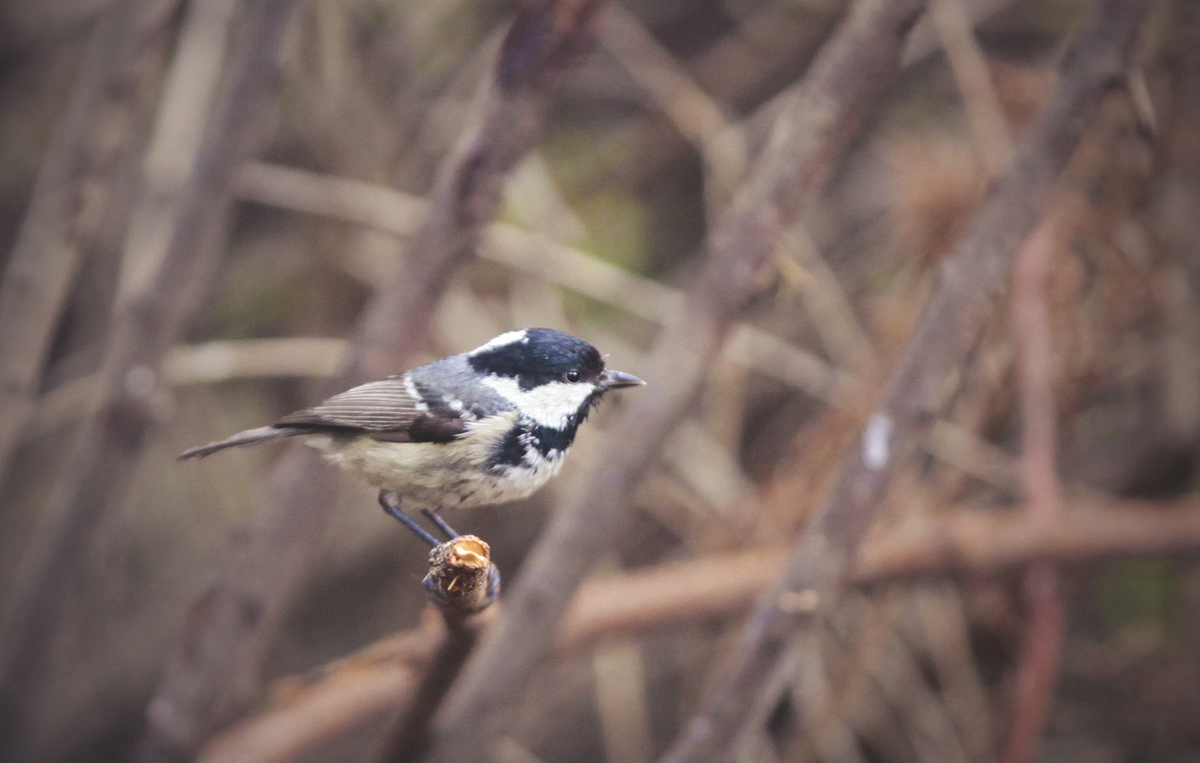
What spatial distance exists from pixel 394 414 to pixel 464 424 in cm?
8

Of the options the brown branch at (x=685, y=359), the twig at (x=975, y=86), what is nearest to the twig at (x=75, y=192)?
the brown branch at (x=685, y=359)

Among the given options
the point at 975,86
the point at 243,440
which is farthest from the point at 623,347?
the point at 243,440

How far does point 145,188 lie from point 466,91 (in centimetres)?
129

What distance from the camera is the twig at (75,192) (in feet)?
6.54

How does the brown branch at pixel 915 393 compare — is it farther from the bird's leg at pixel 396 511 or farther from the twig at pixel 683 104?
the twig at pixel 683 104

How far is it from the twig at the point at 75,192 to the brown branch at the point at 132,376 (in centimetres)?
8

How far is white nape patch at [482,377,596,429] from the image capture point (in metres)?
0.91

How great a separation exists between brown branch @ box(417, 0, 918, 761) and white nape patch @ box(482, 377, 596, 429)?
771 mm

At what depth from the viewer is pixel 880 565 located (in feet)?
7.60

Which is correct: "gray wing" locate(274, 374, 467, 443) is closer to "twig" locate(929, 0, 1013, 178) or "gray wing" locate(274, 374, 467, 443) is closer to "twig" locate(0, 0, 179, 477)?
"twig" locate(0, 0, 179, 477)

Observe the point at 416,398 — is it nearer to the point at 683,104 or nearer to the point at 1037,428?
the point at 1037,428

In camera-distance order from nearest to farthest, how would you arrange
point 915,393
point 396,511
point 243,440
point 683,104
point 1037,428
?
point 243,440
point 396,511
point 915,393
point 1037,428
point 683,104

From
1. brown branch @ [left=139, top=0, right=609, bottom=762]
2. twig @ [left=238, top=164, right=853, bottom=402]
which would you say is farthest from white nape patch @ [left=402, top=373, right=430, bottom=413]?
twig @ [left=238, top=164, right=853, bottom=402]

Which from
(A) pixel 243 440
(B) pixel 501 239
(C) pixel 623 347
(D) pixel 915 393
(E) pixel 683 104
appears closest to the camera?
(A) pixel 243 440
